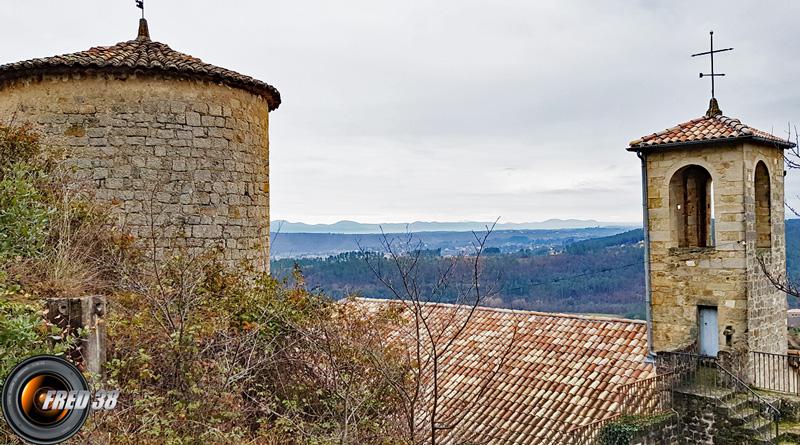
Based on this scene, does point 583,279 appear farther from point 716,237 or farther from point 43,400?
point 43,400

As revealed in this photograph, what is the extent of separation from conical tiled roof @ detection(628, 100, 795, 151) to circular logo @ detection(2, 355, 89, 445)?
33.4ft

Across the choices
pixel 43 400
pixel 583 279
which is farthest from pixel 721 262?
pixel 583 279

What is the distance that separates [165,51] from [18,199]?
4.00 m

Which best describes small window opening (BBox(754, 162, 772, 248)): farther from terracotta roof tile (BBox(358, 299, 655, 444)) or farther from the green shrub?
the green shrub

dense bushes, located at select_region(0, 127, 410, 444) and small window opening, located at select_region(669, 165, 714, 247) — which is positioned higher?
small window opening, located at select_region(669, 165, 714, 247)

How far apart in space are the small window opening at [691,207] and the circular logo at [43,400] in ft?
33.9

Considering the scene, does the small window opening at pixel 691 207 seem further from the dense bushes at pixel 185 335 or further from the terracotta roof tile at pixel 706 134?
the dense bushes at pixel 185 335

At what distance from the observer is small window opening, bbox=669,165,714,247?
1148 cm

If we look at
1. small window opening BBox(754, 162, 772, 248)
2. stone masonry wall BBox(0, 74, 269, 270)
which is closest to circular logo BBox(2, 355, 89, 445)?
stone masonry wall BBox(0, 74, 269, 270)

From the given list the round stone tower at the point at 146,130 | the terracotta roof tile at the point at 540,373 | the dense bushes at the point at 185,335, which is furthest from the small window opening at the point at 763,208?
the round stone tower at the point at 146,130

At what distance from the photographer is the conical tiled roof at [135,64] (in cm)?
847

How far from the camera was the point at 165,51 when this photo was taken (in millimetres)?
9523

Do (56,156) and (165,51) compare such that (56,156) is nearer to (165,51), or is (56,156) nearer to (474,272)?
(165,51)

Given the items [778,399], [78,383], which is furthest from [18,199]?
[778,399]
